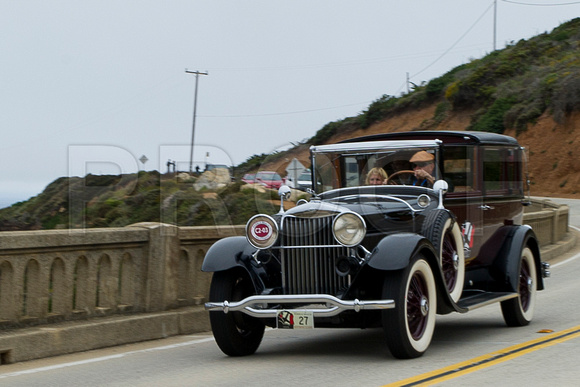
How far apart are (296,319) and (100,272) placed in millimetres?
2800

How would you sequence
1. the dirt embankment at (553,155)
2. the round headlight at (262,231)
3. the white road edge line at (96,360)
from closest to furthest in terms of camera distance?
the white road edge line at (96,360)
the round headlight at (262,231)
the dirt embankment at (553,155)

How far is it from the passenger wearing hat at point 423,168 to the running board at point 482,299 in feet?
4.27

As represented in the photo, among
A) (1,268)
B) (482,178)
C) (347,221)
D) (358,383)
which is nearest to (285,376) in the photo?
(358,383)

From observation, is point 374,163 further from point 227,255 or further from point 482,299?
point 227,255

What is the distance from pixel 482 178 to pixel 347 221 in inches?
105

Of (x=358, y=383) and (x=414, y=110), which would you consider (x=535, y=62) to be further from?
(x=358, y=383)

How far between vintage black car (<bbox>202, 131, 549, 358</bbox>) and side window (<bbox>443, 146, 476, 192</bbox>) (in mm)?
14

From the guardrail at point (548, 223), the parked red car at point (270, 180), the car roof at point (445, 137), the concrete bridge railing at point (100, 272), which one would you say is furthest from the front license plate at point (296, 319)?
the parked red car at point (270, 180)

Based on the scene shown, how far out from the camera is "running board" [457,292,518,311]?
836 cm

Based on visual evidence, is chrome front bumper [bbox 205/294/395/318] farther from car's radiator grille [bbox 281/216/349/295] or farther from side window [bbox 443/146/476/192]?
side window [bbox 443/146/476/192]

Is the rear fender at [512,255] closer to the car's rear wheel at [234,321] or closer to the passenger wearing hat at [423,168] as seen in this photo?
the passenger wearing hat at [423,168]

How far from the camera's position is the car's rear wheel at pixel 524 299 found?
9432 millimetres

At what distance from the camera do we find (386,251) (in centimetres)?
721

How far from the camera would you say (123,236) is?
9.16 metres
